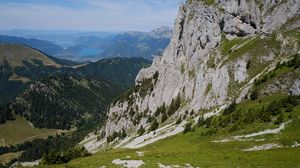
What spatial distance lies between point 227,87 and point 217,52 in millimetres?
30381

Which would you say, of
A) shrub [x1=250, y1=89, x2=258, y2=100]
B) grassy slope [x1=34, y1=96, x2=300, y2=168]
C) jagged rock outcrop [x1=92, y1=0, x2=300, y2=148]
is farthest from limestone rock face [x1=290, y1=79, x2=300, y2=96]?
jagged rock outcrop [x1=92, y1=0, x2=300, y2=148]

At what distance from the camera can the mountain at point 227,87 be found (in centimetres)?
6143

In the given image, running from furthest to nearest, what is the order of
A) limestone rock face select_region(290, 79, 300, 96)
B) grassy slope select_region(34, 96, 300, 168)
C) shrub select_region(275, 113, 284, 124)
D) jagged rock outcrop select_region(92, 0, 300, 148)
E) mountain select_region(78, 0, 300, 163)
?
jagged rock outcrop select_region(92, 0, 300, 148) → limestone rock face select_region(290, 79, 300, 96) → shrub select_region(275, 113, 284, 124) → mountain select_region(78, 0, 300, 163) → grassy slope select_region(34, 96, 300, 168)

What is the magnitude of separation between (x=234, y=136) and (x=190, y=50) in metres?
104

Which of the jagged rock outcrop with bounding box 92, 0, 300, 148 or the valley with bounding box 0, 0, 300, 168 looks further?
the jagged rock outcrop with bounding box 92, 0, 300, 148

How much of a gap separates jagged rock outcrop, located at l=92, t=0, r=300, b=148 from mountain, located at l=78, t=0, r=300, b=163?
0.38 metres

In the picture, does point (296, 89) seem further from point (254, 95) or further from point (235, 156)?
point (235, 156)

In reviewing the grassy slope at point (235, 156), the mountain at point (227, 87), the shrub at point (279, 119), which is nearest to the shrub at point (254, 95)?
the mountain at point (227, 87)

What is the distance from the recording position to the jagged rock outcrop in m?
119

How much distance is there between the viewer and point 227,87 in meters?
119

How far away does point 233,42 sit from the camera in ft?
478

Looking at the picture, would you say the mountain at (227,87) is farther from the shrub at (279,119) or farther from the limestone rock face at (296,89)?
the limestone rock face at (296,89)

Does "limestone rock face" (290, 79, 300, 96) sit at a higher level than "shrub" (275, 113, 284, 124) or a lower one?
higher

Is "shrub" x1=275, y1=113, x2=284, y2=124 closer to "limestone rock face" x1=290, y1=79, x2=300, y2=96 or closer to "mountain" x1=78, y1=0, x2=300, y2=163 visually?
"mountain" x1=78, y1=0, x2=300, y2=163
